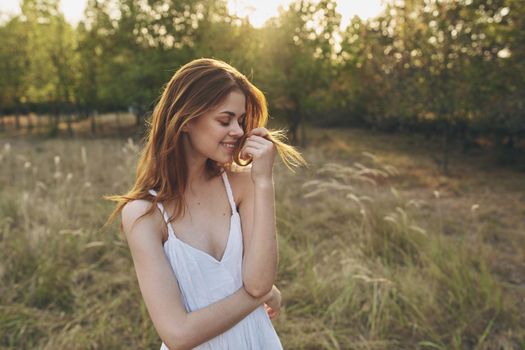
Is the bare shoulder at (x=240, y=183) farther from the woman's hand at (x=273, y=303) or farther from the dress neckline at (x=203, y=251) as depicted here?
the woman's hand at (x=273, y=303)

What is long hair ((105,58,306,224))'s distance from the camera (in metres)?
1.45

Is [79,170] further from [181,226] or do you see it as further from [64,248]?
[181,226]

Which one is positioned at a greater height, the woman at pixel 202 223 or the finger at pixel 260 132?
the finger at pixel 260 132

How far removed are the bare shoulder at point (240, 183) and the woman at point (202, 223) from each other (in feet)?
0.09

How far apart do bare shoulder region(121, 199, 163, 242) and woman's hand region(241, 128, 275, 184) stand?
0.34 m


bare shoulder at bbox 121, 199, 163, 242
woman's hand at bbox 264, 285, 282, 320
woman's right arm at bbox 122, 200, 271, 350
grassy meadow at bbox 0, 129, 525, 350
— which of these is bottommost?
grassy meadow at bbox 0, 129, 525, 350

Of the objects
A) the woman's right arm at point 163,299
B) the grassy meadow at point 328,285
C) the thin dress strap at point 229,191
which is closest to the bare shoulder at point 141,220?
the woman's right arm at point 163,299

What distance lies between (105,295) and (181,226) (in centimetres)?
304

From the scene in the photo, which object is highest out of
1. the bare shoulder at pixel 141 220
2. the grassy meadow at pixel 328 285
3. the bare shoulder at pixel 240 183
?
the bare shoulder at pixel 240 183

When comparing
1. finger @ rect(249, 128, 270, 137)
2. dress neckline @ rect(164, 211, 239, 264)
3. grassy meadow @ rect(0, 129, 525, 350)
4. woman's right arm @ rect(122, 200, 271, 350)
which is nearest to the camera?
woman's right arm @ rect(122, 200, 271, 350)

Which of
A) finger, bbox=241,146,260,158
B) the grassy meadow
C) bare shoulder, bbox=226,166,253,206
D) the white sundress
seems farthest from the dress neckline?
the grassy meadow

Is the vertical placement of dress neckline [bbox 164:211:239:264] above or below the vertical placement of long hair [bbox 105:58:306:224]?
below

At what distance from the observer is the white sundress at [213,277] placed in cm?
146

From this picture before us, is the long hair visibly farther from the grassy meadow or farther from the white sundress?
the grassy meadow
